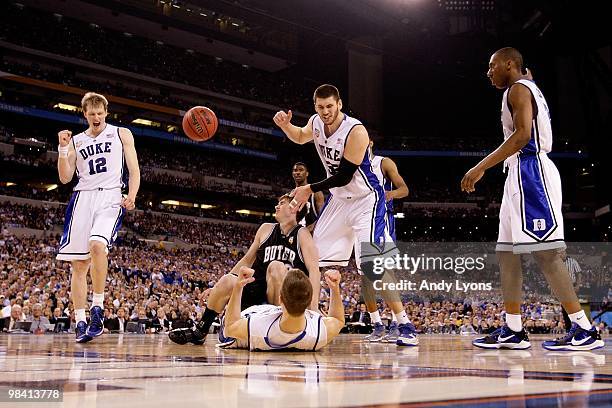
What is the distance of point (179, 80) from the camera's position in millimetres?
31422

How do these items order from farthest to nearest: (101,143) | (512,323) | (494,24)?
(494,24), (101,143), (512,323)

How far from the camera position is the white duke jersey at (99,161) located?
5.27 meters

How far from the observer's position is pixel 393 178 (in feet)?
20.0

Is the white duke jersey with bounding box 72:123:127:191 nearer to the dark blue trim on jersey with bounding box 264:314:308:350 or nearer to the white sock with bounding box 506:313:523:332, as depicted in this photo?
the dark blue trim on jersey with bounding box 264:314:308:350

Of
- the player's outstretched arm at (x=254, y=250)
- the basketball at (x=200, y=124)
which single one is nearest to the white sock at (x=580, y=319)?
the player's outstretched arm at (x=254, y=250)

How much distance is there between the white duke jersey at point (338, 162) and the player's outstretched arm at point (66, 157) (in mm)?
1956

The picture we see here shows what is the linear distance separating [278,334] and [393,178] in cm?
292

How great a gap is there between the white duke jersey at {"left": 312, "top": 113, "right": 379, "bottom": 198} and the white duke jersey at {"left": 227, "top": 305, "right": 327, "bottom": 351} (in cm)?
137

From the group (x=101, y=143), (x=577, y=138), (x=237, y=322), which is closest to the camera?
(x=237, y=322)

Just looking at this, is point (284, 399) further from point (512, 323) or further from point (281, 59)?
point (281, 59)

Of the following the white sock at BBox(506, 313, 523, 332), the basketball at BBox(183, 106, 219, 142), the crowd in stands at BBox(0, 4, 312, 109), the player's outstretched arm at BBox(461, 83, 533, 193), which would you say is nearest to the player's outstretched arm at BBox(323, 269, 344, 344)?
the player's outstretched arm at BBox(461, 83, 533, 193)

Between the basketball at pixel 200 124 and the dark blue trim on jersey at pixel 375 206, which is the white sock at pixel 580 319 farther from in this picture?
the basketball at pixel 200 124

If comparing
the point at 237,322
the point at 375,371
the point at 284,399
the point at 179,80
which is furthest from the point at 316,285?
the point at 179,80

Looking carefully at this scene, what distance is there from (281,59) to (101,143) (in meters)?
30.2
